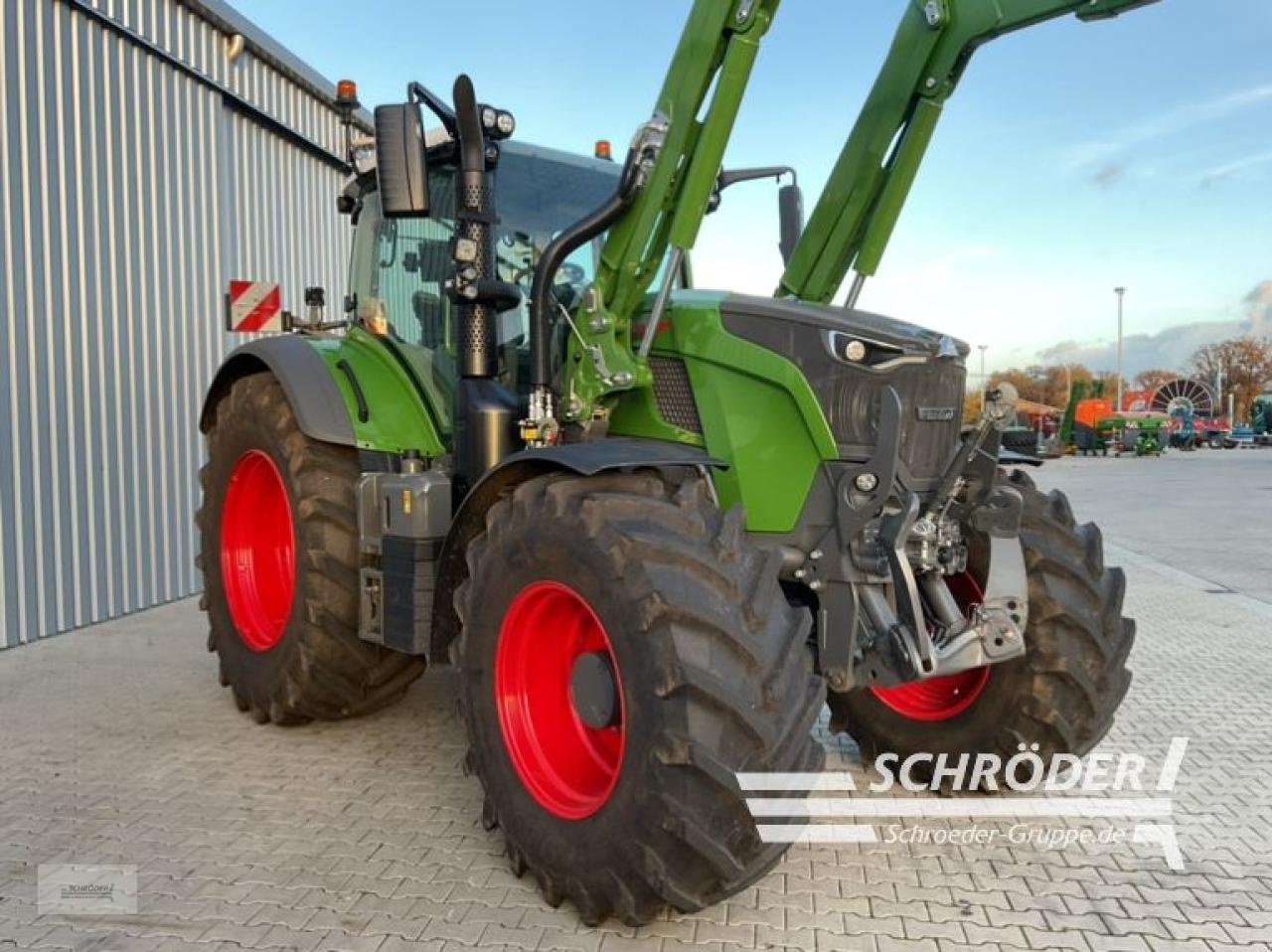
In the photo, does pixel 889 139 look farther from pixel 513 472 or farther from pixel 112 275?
pixel 112 275

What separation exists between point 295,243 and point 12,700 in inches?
210

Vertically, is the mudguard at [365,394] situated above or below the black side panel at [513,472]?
above

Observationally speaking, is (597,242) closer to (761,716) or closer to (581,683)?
(581,683)

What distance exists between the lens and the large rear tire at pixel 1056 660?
330 centimetres

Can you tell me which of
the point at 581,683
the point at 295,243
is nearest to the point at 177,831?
the point at 581,683

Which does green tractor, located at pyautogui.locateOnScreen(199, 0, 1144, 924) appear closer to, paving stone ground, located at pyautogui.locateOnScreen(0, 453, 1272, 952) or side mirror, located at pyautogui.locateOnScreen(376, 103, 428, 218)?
side mirror, located at pyautogui.locateOnScreen(376, 103, 428, 218)

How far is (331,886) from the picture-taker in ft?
9.61

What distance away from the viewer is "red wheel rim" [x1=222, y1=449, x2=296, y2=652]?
471 cm

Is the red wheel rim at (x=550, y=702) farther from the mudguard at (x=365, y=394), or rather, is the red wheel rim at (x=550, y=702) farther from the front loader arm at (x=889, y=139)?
the front loader arm at (x=889, y=139)

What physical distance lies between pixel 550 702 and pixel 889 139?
2.41 meters

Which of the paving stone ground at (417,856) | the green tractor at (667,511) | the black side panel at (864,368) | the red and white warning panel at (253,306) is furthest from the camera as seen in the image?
the red and white warning panel at (253,306)

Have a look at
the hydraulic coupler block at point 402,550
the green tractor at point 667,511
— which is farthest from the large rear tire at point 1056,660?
the hydraulic coupler block at point 402,550

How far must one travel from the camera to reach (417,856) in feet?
10.3

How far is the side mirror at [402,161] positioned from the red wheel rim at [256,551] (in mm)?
1877
